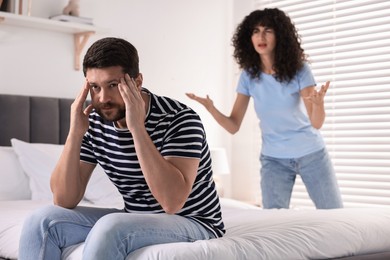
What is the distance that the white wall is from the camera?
3.79 m

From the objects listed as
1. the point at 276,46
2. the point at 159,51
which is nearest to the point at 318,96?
the point at 276,46

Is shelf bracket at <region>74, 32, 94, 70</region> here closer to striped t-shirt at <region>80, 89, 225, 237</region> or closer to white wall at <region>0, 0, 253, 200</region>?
white wall at <region>0, 0, 253, 200</region>

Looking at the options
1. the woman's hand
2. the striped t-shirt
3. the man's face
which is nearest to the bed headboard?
the woman's hand

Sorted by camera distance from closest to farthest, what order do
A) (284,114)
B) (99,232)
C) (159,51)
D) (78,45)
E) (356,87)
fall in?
1. (99,232)
2. (284,114)
3. (78,45)
4. (356,87)
5. (159,51)

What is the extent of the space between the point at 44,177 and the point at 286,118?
1.26 m

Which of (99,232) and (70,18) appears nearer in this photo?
(99,232)

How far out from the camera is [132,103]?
189cm

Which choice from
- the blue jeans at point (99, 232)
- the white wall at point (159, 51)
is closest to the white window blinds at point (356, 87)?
the white wall at point (159, 51)

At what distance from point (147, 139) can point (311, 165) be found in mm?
1362

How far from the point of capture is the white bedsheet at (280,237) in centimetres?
182

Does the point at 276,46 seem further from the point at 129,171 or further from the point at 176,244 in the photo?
the point at 176,244

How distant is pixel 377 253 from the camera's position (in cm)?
230

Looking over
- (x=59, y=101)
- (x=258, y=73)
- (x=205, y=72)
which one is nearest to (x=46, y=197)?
(x=59, y=101)

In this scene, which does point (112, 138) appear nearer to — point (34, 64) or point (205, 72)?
point (34, 64)
